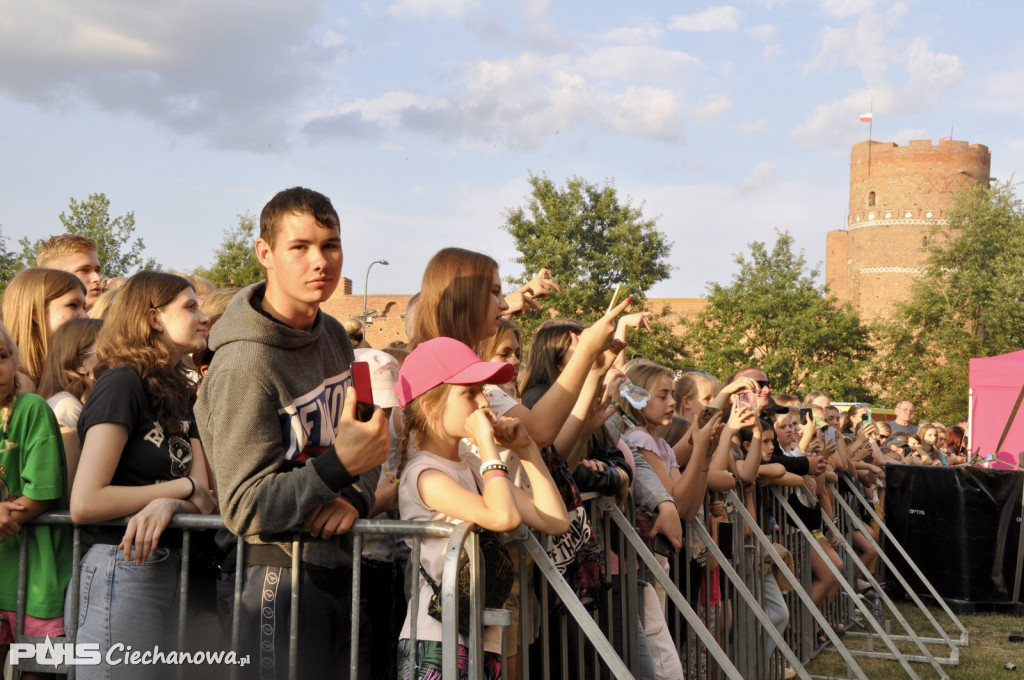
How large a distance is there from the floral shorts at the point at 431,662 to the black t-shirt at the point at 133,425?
94 cm

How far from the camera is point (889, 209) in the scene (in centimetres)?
5875

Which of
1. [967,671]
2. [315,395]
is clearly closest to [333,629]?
[315,395]

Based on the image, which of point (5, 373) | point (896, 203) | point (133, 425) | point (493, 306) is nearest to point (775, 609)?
point (493, 306)

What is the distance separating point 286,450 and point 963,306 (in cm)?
4411

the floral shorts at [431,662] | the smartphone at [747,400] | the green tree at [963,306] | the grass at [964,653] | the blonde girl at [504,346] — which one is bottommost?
the grass at [964,653]

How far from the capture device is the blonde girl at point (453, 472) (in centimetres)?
260

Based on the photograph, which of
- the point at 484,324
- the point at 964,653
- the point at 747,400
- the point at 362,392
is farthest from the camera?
the point at 964,653

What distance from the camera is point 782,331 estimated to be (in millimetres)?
43688

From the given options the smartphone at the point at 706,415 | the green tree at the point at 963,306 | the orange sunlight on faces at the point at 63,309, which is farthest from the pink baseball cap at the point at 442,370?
the green tree at the point at 963,306

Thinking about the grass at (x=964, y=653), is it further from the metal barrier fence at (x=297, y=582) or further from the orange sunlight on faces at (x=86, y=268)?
the orange sunlight on faces at (x=86, y=268)

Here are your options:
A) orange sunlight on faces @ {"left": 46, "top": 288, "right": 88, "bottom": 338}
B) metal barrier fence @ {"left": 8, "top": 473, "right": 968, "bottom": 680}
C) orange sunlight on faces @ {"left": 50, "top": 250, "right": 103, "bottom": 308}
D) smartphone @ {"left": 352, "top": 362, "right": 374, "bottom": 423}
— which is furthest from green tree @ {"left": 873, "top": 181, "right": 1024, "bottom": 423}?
smartphone @ {"left": 352, "top": 362, "right": 374, "bottom": 423}

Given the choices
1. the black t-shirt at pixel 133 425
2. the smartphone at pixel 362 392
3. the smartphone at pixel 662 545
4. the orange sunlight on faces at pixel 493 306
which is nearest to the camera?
the smartphone at pixel 362 392

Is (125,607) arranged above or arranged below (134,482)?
below

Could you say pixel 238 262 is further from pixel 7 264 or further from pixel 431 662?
pixel 431 662
